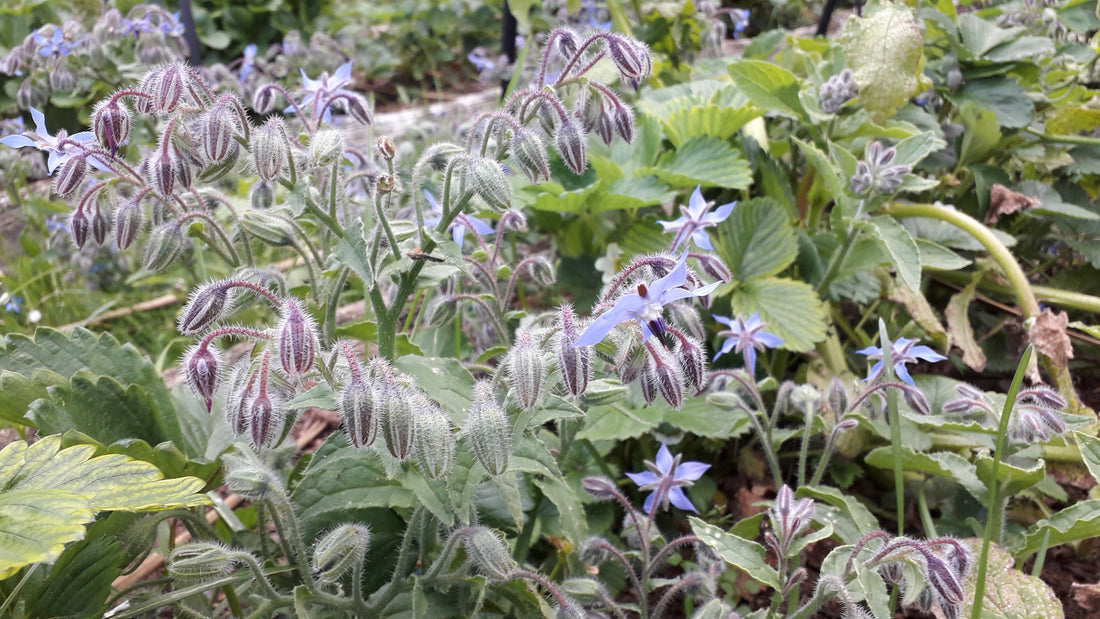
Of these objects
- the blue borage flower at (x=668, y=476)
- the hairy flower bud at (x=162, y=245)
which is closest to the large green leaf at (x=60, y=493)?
the hairy flower bud at (x=162, y=245)

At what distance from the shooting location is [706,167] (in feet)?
6.70

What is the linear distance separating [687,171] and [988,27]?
1152 mm

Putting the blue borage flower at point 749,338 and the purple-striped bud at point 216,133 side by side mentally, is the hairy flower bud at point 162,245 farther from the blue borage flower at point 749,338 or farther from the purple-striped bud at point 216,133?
the blue borage flower at point 749,338

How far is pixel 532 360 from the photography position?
3.49 feet

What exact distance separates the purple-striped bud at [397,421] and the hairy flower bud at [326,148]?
42 centimetres

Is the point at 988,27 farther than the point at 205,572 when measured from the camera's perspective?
Yes

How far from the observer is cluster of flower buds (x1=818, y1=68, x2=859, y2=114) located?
2055mm

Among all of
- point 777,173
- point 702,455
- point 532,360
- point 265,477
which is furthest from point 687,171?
point 265,477

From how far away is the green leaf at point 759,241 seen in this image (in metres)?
1.96

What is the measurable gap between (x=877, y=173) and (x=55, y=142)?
1699 mm

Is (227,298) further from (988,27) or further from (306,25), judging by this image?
(306,25)

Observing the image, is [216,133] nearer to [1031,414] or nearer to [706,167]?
[706,167]

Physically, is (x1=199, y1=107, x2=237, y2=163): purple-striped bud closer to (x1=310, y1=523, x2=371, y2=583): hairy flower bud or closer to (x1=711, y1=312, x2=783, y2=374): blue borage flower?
(x1=310, y1=523, x2=371, y2=583): hairy flower bud

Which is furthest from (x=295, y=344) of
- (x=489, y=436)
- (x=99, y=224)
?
(x=99, y=224)
